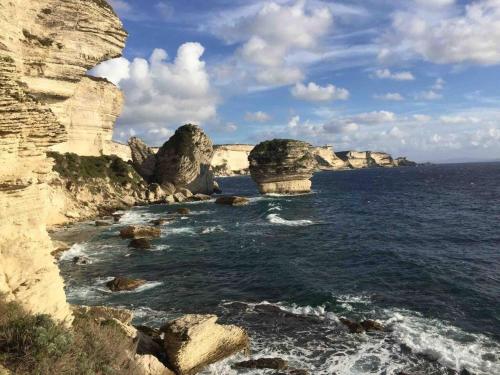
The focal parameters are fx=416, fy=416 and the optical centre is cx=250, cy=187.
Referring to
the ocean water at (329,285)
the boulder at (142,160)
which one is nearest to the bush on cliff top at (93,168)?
the boulder at (142,160)

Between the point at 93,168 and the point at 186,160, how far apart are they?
20.3 m

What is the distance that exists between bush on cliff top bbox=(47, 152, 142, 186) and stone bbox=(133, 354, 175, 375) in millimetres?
47578

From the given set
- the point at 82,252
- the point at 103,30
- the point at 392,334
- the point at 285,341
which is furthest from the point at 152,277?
the point at 103,30

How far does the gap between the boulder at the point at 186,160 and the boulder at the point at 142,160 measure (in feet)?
4.71

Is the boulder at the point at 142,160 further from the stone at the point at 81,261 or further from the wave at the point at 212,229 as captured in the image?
the stone at the point at 81,261

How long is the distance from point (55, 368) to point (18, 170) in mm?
6462

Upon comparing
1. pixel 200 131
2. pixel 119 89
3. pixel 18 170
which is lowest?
pixel 18 170

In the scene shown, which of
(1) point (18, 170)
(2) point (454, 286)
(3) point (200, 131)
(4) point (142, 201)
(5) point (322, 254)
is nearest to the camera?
(1) point (18, 170)

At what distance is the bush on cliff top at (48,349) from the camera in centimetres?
952

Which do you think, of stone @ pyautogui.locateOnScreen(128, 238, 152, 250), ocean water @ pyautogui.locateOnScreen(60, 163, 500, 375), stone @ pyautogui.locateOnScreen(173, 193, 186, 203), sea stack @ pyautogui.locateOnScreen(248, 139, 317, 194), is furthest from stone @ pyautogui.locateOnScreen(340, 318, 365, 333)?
sea stack @ pyautogui.locateOnScreen(248, 139, 317, 194)

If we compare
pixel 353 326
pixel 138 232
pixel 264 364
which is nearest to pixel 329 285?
pixel 353 326

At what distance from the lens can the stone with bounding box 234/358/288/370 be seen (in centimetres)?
1712

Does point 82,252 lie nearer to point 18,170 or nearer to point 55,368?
point 18,170

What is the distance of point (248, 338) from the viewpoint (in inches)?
753
